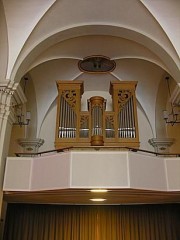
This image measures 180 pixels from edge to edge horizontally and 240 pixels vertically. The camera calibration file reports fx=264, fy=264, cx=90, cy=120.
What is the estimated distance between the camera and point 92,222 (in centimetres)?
851

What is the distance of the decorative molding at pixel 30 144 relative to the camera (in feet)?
30.2

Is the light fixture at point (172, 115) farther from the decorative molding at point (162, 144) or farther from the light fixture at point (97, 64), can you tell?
the light fixture at point (97, 64)

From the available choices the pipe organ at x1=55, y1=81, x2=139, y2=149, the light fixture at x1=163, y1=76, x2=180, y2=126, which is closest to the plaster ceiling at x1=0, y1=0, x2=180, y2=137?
the pipe organ at x1=55, y1=81, x2=139, y2=149

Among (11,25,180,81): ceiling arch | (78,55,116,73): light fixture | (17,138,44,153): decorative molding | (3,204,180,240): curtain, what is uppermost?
(78,55,116,73): light fixture

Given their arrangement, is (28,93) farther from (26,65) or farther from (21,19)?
(21,19)

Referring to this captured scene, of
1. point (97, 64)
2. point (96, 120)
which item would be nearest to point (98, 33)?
point (97, 64)

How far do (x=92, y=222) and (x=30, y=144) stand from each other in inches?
132

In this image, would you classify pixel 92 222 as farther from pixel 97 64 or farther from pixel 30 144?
pixel 97 64

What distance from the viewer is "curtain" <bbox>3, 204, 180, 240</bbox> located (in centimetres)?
833

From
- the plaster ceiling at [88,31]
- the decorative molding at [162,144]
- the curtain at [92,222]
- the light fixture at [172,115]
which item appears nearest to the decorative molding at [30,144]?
the curtain at [92,222]

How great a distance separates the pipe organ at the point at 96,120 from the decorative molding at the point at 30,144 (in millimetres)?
1937

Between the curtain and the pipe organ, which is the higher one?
→ the pipe organ

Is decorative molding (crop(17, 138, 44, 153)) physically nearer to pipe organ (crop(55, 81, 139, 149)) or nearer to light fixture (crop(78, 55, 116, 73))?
pipe organ (crop(55, 81, 139, 149))

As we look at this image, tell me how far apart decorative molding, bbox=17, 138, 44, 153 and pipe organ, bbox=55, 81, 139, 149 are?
1.94 m
